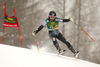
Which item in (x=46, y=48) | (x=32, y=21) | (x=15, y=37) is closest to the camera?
(x=46, y=48)

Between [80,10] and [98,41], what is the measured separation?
96cm

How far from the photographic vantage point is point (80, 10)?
314 cm

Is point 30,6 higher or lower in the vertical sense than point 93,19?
higher

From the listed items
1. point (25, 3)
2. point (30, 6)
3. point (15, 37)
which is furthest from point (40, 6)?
point (15, 37)

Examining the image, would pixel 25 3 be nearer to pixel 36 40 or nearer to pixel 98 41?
pixel 36 40

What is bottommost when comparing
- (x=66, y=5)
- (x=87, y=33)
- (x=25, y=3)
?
(x=87, y=33)

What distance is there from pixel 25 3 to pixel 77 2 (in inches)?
88.2

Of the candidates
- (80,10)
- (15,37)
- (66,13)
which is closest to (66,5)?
(66,13)

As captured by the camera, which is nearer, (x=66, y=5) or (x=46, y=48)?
(x=66, y=5)

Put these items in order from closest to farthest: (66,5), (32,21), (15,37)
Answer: (66,5), (32,21), (15,37)

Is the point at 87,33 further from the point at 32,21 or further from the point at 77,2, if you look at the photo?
the point at 32,21

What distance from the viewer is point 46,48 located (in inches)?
154

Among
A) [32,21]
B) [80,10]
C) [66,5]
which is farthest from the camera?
[32,21]

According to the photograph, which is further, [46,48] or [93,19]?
[46,48]
